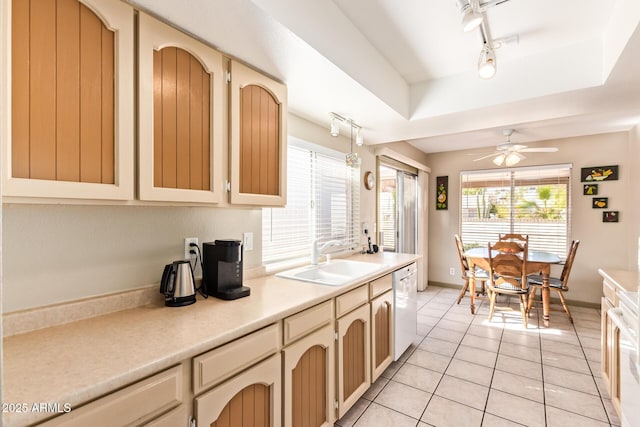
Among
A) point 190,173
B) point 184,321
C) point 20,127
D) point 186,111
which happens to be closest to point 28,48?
point 20,127

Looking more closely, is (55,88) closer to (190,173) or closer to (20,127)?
(20,127)

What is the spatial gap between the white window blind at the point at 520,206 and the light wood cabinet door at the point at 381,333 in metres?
3.11

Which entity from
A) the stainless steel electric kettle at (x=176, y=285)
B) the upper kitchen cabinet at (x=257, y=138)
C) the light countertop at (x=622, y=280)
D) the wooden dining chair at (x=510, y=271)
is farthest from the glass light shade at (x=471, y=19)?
the wooden dining chair at (x=510, y=271)

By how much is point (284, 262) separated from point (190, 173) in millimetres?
1197

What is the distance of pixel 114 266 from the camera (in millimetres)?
1395

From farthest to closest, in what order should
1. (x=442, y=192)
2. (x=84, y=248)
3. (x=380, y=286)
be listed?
1. (x=442, y=192)
2. (x=380, y=286)
3. (x=84, y=248)

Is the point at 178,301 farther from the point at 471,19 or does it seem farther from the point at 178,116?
the point at 471,19

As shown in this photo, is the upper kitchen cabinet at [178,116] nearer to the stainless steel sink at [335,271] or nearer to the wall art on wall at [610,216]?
the stainless steel sink at [335,271]

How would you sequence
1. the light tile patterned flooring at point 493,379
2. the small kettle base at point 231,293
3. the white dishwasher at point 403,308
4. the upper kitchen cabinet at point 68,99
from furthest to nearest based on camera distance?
the white dishwasher at point 403,308, the light tile patterned flooring at point 493,379, the small kettle base at point 231,293, the upper kitchen cabinet at point 68,99

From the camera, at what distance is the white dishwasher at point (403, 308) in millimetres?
2565

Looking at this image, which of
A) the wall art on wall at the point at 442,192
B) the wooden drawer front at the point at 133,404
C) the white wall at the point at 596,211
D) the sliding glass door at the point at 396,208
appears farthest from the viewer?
the wall art on wall at the point at 442,192

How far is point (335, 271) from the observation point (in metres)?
2.62

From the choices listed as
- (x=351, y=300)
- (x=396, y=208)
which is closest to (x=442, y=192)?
(x=396, y=208)

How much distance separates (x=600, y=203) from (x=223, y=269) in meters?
4.85
